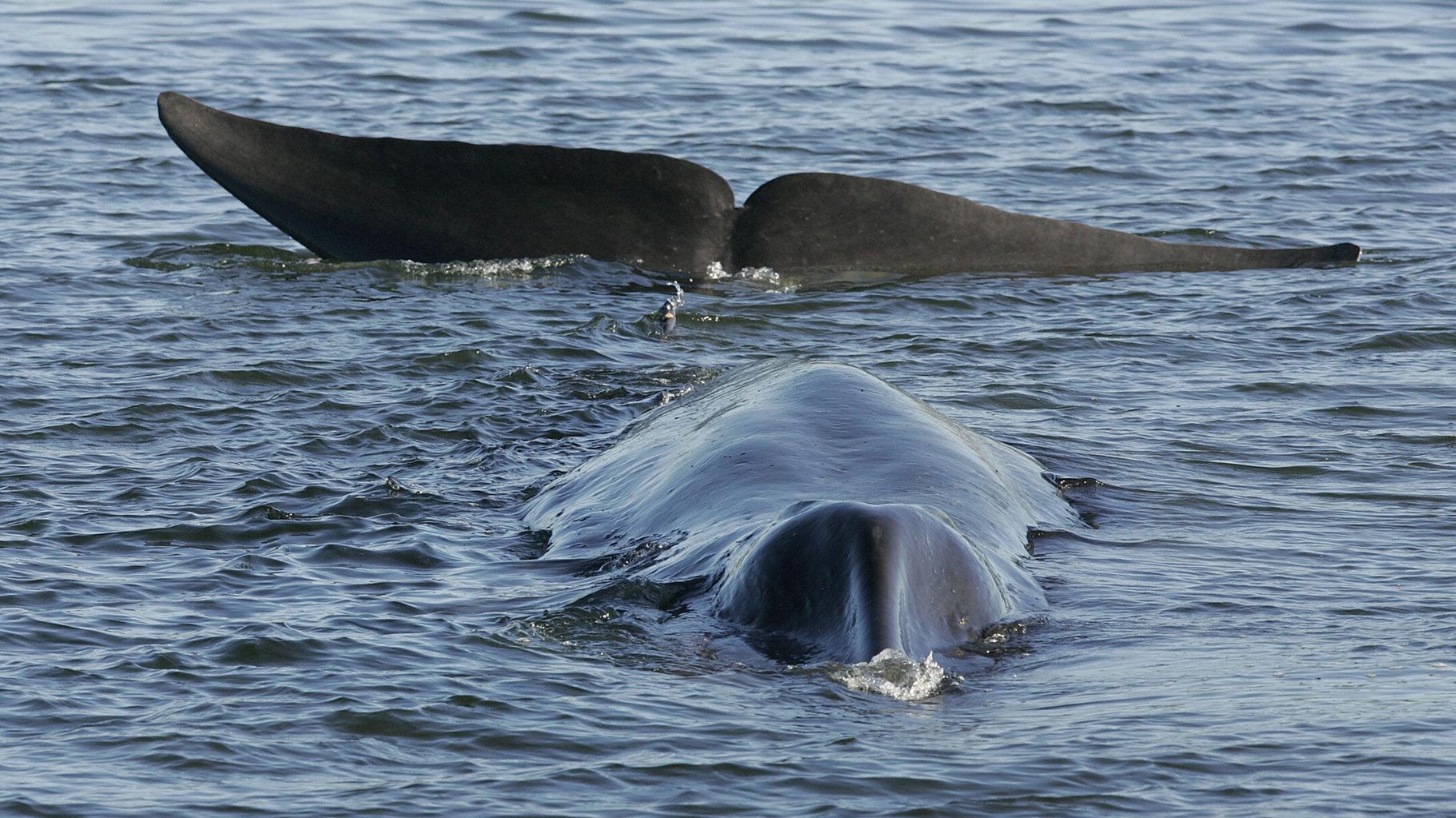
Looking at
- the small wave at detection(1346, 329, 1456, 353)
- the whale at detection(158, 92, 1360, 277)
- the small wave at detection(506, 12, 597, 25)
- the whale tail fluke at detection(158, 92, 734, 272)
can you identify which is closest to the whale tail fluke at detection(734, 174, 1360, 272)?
the whale at detection(158, 92, 1360, 277)

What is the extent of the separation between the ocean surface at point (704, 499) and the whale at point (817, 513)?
0.47ft

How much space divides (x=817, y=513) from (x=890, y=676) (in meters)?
0.55

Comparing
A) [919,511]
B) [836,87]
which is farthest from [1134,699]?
[836,87]

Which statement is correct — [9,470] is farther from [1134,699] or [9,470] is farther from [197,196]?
[197,196]

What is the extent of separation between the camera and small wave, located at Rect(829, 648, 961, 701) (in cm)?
521

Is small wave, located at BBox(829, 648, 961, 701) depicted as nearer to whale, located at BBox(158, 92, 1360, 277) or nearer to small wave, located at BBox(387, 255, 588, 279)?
whale, located at BBox(158, 92, 1360, 277)

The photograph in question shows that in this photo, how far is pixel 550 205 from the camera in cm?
1105

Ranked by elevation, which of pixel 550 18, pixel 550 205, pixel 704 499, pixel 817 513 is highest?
pixel 550 18

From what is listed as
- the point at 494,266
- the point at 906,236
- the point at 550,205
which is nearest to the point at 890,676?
the point at 550,205

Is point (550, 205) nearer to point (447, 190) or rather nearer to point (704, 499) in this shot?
point (447, 190)

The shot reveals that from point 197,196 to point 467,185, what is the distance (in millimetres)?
5501

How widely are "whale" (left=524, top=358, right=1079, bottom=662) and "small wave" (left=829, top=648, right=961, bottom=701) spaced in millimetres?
34

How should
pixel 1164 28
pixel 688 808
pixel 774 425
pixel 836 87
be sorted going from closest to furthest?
pixel 688 808
pixel 774 425
pixel 836 87
pixel 1164 28

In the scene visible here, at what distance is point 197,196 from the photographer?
51.4 feet
